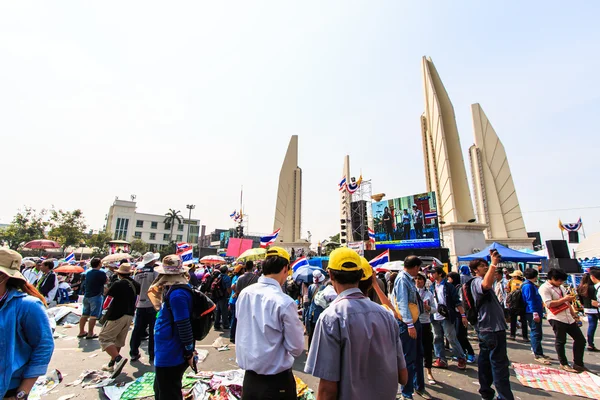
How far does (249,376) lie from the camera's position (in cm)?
219

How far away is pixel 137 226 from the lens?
224 ft

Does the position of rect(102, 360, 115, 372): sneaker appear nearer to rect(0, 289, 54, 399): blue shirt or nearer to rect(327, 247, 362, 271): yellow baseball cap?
rect(0, 289, 54, 399): blue shirt

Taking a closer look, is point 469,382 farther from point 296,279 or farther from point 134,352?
point 134,352

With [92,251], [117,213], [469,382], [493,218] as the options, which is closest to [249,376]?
[469,382]

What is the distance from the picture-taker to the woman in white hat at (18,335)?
183 centimetres

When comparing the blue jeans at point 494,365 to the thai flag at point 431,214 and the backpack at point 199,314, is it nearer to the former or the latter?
the backpack at point 199,314

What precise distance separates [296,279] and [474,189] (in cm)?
3218

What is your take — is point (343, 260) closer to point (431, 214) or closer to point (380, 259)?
point (380, 259)

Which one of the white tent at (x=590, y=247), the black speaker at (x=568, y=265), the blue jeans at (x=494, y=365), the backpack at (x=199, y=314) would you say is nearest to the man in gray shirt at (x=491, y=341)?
the blue jeans at (x=494, y=365)

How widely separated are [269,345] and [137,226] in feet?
255

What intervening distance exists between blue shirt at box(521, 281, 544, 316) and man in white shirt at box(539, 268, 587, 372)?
35cm

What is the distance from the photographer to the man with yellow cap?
1.68 m

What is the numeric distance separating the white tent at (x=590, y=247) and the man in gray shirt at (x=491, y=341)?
81.7 feet

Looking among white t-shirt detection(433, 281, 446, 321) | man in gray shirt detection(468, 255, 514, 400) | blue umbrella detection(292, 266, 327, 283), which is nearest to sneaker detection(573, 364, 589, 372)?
white t-shirt detection(433, 281, 446, 321)
